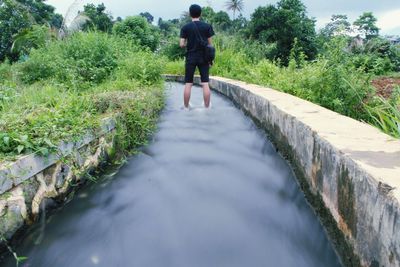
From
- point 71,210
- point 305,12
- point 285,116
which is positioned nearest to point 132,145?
point 71,210

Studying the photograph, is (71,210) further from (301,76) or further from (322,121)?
(301,76)

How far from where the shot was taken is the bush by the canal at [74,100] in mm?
2665

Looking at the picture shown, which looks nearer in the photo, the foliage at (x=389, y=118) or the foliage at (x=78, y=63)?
the foliage at (x=389, y=118)

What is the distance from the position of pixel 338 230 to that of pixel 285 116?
1.48 metres

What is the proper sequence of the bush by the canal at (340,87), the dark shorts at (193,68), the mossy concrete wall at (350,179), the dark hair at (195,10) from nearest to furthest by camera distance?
the mossy concrete wall at (350,179) < the bush by the canal at (340,87) < the dark hair at (195,10) < the dark shorts at (193,68)

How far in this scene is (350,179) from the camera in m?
1.82

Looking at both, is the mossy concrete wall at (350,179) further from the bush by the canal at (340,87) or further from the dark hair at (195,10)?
the dark hair at (195,10)

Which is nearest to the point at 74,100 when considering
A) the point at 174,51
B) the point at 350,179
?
the point at 350,179

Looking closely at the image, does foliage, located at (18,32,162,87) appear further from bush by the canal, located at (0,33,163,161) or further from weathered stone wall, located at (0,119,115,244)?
weathered stone wall, located at (0,119,115,244)

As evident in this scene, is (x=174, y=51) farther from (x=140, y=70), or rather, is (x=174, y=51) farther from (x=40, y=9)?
(x=40, y=9)

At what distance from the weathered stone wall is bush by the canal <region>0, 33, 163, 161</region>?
0.31 ft

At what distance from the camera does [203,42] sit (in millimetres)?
5664

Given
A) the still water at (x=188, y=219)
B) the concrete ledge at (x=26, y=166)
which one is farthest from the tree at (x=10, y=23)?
the concrete ledge at (x=26, y=166)

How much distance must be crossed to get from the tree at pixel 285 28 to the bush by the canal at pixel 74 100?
21062 millimetres
